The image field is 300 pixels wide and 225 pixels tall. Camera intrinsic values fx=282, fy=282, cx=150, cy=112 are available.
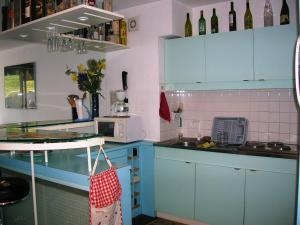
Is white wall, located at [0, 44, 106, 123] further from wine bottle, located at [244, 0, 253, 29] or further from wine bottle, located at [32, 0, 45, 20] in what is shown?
wine bottle, located at [244, 0, 253, 29]

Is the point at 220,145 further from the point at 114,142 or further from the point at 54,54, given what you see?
the point at 54,54

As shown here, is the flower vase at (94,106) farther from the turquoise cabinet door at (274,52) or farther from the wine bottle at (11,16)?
the turquoise cabinet door at (274,52)

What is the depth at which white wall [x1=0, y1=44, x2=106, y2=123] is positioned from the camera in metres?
4.76

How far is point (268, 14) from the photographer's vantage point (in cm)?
298

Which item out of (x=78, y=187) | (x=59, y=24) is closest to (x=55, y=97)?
(x=59, y=24)

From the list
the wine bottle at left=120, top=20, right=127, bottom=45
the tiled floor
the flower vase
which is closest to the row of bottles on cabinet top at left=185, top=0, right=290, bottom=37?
the wine bottle at left=120, top=20, right=127, bottom=45

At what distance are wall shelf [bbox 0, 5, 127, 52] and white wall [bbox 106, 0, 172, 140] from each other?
53 centimetres

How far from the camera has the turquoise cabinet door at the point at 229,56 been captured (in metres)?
2.89

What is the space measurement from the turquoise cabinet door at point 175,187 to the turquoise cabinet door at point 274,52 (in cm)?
123

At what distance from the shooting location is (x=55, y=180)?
80.0 inches

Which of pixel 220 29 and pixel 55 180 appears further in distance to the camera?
pixel 220 29

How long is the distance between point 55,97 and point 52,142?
3.48 metres

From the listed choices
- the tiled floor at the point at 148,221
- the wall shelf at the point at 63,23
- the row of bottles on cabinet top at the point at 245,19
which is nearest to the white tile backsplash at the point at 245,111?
the row of bottles on cabinet top at the point at 245,19

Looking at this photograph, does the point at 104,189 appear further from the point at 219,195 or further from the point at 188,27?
the point at 188,27
